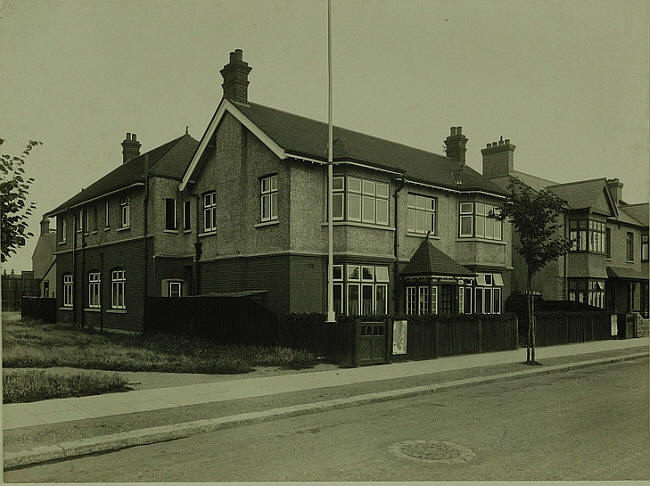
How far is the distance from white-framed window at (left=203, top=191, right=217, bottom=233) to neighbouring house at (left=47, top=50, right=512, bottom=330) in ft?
0.14

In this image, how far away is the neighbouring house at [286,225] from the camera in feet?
65.7

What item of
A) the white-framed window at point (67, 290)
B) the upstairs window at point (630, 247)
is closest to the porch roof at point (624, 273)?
the upstairs window at point (630, 247)

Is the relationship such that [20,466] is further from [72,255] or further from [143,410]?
[72,255]

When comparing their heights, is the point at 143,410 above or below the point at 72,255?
below

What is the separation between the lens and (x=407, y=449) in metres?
7.87

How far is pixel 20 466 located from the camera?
731cm

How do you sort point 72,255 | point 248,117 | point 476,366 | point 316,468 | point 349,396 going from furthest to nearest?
point 72,255
point 248,117
point 476,366
point 349,396
point 316,468

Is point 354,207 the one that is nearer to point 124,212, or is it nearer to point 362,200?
point 362,200

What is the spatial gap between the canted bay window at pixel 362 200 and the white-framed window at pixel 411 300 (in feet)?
9.42

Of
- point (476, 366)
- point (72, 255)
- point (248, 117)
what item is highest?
point (248, 117)

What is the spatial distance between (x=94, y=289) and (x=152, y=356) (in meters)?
14.7

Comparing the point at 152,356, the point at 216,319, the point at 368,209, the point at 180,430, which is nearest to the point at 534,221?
the point at 368,209

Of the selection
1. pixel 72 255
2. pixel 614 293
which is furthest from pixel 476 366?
pixel 72 255

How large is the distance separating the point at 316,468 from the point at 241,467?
90 centimetres
